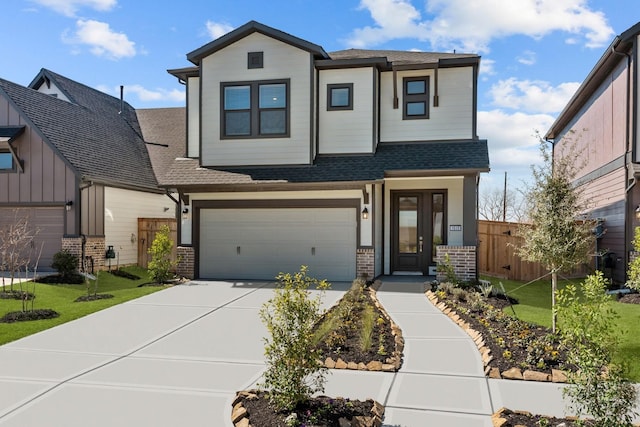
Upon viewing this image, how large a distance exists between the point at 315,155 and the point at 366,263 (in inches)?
133

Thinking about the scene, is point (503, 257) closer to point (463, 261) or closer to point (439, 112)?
point (463, 261)

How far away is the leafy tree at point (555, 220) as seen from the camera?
7.15 m

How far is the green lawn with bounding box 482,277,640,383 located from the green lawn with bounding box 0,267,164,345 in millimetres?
7877

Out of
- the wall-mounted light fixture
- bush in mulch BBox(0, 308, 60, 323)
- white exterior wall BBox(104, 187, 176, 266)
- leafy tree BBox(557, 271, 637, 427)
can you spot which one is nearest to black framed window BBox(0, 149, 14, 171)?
white exterior wall BBox(104, 187, 176, 266)

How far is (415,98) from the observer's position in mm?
13781

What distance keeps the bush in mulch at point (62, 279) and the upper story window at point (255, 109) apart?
5.57 m

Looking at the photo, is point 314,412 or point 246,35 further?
point 246,35

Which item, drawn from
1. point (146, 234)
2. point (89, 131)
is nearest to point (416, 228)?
point (146, 234)

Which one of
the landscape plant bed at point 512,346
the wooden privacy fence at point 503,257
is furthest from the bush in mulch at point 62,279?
the wooden privacy fence at point 503,257

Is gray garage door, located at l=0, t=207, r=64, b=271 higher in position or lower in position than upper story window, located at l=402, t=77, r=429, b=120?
lower

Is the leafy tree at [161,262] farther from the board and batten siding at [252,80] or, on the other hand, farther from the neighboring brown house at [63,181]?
the neighboring brown house at [63,181]

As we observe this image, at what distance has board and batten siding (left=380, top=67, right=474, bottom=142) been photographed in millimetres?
13477

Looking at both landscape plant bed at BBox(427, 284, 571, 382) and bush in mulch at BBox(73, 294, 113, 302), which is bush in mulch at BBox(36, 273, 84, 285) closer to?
bush in mulch at BBox(73, 294, 113, 302)

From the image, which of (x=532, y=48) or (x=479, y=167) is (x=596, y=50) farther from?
(x=479, y=167)
